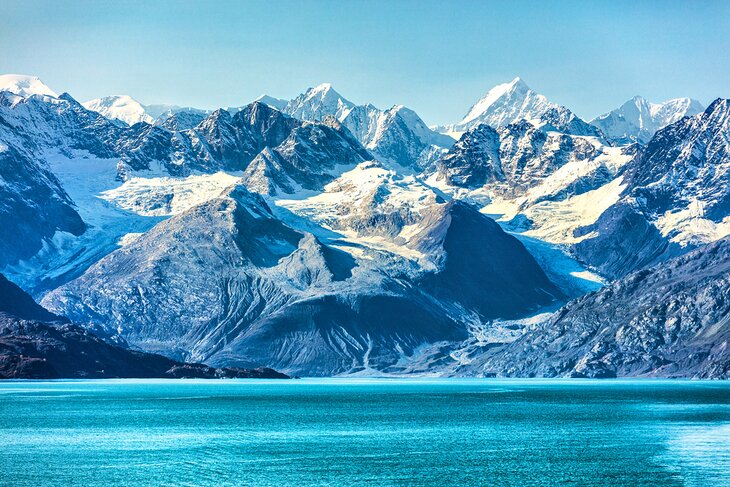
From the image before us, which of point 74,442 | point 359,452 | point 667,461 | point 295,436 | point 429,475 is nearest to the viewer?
point 429,475

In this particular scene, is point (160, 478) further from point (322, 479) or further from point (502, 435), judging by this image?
point (502, 435)

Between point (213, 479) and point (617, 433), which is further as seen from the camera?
point (617, 433)

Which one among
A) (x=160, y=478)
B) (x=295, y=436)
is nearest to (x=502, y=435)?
(x=295, y=436)

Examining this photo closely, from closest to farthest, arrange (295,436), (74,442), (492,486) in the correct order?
1. (492,486)
2. (74,442)
3. (295,436)

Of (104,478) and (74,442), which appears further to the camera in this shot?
(74,442)

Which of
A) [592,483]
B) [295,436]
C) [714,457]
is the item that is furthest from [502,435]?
[592,483]

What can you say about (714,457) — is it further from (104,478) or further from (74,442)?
(74,442)

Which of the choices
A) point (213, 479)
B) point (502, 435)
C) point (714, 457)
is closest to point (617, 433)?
point (502, 435)

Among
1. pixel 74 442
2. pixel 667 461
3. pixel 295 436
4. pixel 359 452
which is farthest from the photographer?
pixel 295 436

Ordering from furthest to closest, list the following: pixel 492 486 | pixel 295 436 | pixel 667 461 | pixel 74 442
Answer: pixel 295 436, pixel 74 442, pixel 667 461, pixel 492 486
